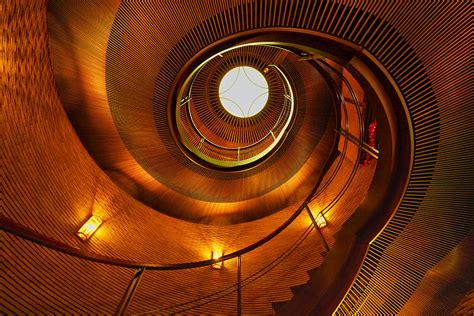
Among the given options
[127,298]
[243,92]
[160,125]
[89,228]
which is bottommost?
[127,298]

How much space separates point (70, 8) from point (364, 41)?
3.48 metres

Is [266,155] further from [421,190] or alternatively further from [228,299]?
[421,190]

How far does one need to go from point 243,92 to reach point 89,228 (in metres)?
5.78

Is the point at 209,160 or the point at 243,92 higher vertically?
the point at 243,92

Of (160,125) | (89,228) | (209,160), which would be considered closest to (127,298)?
(89,228)

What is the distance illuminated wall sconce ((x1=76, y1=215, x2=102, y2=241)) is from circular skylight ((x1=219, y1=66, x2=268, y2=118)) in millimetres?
4592

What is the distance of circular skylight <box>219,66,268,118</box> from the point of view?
8023mm

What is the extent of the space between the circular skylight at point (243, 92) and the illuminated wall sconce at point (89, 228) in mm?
4592

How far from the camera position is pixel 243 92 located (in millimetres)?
8484

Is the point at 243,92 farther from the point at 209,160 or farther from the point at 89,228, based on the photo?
the point at 89,228

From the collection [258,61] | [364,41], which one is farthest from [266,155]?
[364,41]

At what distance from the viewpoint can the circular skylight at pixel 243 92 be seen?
26.3ft

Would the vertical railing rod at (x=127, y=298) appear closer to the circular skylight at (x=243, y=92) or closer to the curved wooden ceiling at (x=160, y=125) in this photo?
the curved wooden ceiling at (x=160, y=125)

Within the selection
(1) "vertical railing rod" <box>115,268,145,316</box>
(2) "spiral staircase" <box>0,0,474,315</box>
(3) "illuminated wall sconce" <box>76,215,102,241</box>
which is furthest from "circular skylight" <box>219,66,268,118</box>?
(1) "vertical railing rod" <box>115,268,145,316</box>
